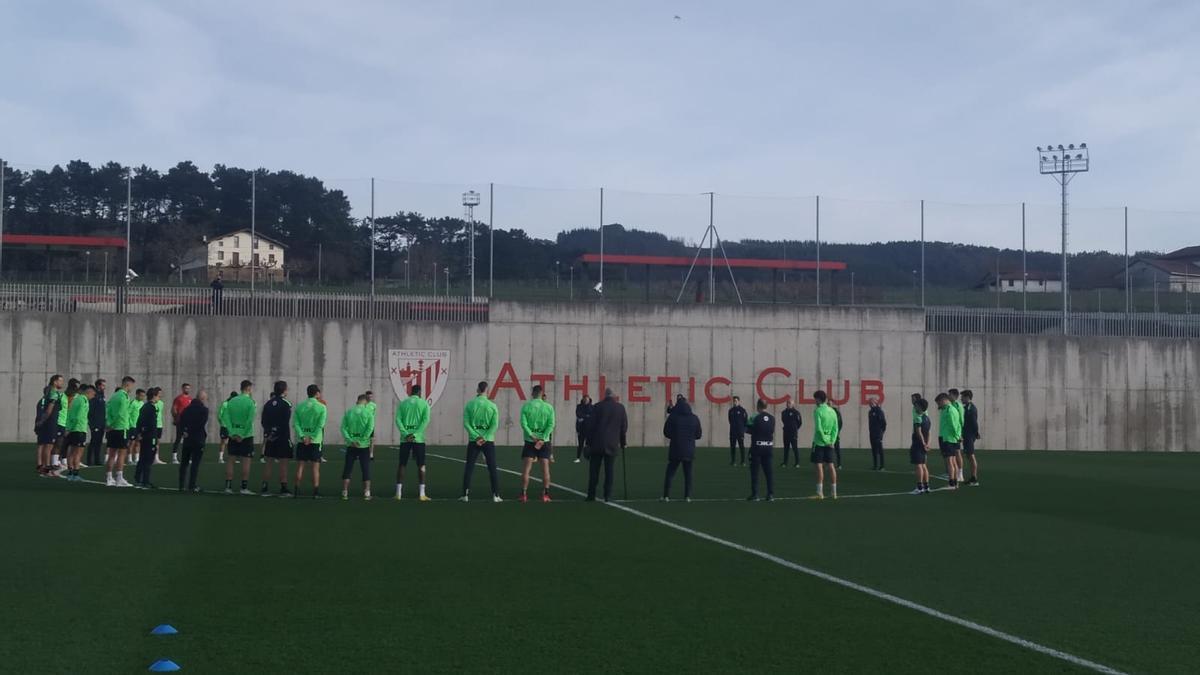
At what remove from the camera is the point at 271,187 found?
42781mm

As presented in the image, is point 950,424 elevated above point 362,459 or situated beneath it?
elevated above

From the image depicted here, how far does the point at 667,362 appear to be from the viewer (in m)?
41.2

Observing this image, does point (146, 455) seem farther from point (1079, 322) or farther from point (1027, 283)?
point (1079, 322)

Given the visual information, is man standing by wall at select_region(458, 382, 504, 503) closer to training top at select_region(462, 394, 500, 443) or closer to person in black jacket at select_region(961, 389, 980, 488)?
training top at select_region(462, 394, 500, 443)

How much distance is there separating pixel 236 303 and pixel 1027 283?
1112 inches

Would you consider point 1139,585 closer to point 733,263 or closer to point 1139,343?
point 733,263

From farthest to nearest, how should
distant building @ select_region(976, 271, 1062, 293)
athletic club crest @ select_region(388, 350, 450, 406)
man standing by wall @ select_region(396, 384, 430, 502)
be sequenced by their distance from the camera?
distant building @ select_region(976, 271, 1062, 293), athletic club crest @ select_region(388, 350, 450, 406), man standing by wall @ select_region(396, 384, 430, 502)

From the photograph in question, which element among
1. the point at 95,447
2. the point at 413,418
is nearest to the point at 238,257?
the point at 95,447

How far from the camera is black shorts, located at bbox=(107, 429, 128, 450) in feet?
65.8

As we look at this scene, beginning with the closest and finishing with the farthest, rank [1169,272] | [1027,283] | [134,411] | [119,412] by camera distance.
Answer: [119,412] < [134,411] < [1027,283] < [1169,272]

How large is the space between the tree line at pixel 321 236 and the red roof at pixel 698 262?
0.24m

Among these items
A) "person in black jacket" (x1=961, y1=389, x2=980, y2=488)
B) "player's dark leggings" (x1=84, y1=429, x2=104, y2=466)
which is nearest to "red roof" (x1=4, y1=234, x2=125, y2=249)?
"player's dark leggings" (x1=84, y1=429, x2=104, y2=466)

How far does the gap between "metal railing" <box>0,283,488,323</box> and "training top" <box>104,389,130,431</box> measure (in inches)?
704

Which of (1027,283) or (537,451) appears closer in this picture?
(537,451)
